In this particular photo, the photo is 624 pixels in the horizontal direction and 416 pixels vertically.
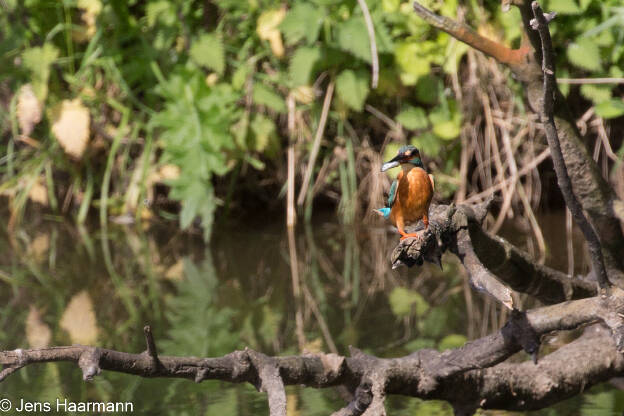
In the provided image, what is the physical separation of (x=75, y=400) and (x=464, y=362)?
945 mm

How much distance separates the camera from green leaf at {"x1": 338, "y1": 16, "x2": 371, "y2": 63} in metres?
3.44

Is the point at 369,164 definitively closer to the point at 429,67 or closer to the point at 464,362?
the point at 429,67

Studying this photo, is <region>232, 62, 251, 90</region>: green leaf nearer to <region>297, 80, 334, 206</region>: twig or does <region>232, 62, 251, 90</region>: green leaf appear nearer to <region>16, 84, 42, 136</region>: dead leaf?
<region>297, 80, 334, 206</region>: twig

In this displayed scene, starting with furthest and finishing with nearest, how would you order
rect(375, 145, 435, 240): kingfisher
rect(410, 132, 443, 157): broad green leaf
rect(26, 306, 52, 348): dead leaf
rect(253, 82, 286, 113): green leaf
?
rect(253, 82, 286, 113): green leaf, rect(410, 132, 443, 157): broad green leaf, rect(26, 306, 52, 348): dead leaf, rect(375, 145, 435, 240): kingfisher

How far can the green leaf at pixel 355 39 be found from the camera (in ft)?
11.3

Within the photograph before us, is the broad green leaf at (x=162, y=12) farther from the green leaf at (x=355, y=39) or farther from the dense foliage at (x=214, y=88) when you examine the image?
the green leaf at (x=355, y=39)

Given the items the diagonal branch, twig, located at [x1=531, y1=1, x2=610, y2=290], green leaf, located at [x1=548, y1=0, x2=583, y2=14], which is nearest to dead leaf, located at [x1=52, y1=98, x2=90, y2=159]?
green leaf, located at [x1=548, y1=0, x2=583, y2=14]

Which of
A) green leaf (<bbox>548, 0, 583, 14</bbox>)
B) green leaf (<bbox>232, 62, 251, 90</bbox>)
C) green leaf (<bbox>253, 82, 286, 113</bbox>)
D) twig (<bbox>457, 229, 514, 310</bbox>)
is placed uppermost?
green leaf (<bbox>232, 62, 251, 90</bbox>)

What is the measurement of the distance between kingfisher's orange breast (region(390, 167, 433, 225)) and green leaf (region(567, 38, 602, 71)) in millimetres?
2163

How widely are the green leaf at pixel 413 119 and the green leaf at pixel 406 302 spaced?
0.86 metres

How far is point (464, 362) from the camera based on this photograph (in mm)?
1705

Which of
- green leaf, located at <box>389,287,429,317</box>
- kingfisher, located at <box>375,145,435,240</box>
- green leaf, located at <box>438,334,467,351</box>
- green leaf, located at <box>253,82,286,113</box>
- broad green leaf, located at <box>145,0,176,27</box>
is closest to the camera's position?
kingfisher, located at <box>375,145,435,240</box>

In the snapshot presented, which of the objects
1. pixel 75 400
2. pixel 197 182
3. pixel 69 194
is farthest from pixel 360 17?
pixel 75 400

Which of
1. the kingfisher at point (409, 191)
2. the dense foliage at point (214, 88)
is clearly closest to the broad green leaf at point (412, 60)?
the dense foliage at point (214, 88)
